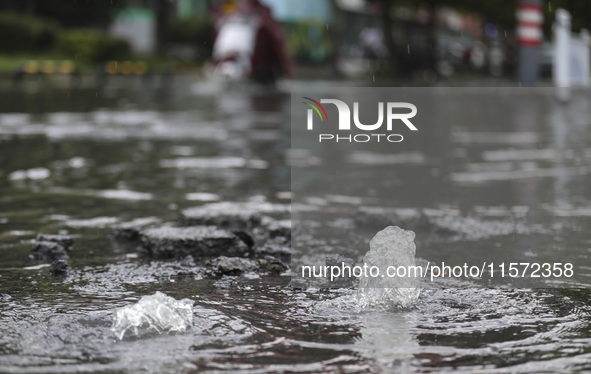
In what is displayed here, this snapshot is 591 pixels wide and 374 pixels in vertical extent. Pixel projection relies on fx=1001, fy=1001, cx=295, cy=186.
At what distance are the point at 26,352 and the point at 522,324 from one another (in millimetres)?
1563

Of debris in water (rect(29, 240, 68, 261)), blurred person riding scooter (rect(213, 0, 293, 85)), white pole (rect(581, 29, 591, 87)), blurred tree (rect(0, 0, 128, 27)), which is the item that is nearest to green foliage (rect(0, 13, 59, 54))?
blurred tree (rect(0, 0, 128, 27))

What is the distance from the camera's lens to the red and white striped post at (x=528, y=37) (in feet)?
54.0

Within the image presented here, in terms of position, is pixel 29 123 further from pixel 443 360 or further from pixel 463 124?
pixel 443 360

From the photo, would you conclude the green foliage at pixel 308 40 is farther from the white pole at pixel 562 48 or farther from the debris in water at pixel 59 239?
the debris in water at pixel 59 239

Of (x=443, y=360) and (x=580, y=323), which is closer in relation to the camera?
(x=443, y=360)

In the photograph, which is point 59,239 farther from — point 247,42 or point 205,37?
point 205,37

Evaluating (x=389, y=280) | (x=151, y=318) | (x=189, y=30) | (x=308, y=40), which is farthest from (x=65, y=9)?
(x=151, y=318)

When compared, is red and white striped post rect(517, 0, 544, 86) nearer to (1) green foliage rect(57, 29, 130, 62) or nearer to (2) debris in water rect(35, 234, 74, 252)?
(2) debris in water rect(35, 234, 74, 252)

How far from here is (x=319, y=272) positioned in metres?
4.07

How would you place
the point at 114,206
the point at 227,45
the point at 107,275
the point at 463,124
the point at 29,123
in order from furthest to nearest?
1. the point at 227,45
2. the point at 463,124
3. the point at 29,123
4. the point at 114,206
5. the point at 107,275

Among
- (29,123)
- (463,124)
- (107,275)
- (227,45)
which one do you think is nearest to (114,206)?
(107,275)

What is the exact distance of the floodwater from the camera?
293cm

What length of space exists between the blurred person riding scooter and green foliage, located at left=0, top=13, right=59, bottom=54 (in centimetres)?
1878

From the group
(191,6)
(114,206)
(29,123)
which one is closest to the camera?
(114,206)
